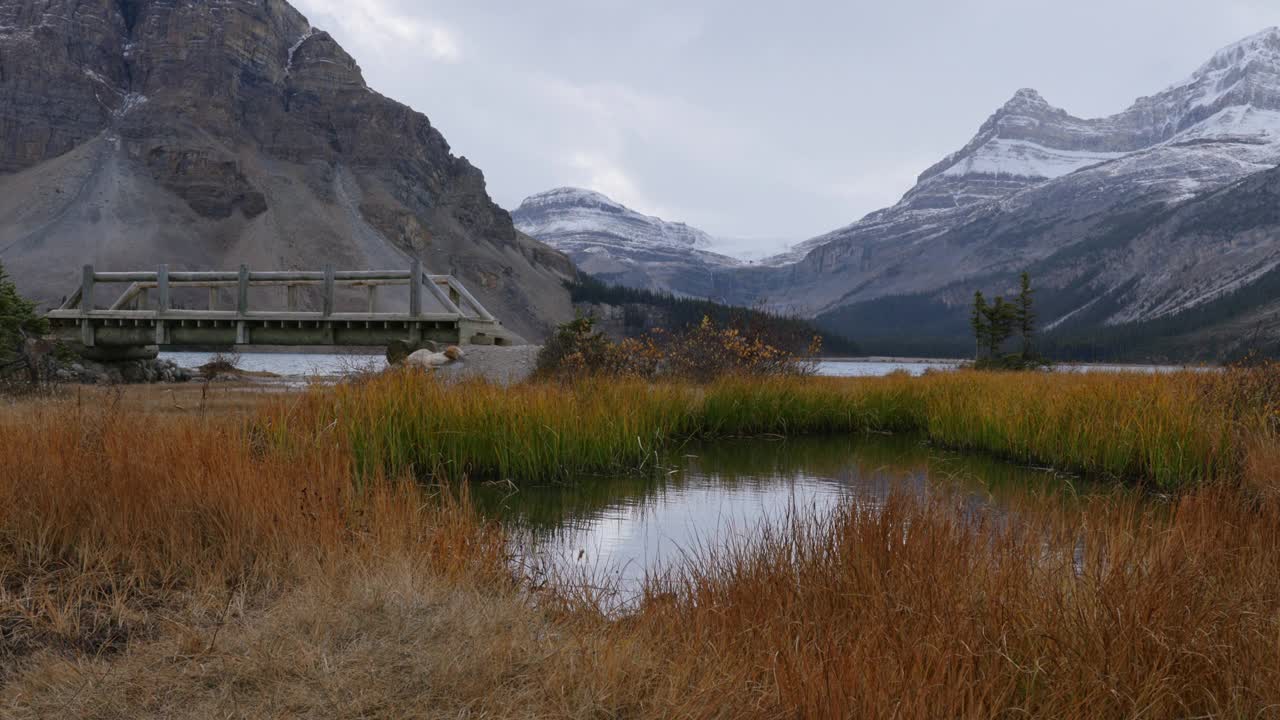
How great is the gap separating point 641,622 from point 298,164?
503 ft

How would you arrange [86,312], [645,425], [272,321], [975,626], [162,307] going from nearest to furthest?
[975,626] → [645,425] → [162,307] → [272,321] → [86,312]

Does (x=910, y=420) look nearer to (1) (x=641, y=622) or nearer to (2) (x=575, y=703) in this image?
(1) (x=641, y=622)

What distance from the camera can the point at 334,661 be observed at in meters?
2.40

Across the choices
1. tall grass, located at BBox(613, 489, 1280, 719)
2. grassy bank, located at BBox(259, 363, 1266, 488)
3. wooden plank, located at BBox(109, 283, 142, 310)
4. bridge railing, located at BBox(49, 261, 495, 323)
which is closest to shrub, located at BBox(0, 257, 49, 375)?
bridge railing, located at BBox(49, 261, 495, 323)

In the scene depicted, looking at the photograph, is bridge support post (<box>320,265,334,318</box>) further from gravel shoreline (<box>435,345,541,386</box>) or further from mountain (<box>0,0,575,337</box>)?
mountain (<box>0,0,575,337</box>)

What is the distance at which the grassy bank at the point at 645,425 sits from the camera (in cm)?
693

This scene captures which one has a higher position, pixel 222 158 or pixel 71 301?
pixel 222 158

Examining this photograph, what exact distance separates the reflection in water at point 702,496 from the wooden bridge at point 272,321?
7.09 m

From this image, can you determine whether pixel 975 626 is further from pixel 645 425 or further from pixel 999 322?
pixel 999 322

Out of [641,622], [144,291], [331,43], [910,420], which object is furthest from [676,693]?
[331,43]

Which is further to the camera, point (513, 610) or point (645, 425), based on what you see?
point (645, 425)

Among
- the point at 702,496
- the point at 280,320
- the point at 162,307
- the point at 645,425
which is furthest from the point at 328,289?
the point at 702,496

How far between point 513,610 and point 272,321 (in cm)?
1579

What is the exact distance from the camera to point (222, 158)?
124 m
